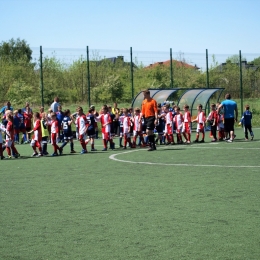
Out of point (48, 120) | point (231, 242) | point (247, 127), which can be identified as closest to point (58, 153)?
point (48, 120)

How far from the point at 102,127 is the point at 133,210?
14.0m

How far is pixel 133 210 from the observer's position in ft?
32.8

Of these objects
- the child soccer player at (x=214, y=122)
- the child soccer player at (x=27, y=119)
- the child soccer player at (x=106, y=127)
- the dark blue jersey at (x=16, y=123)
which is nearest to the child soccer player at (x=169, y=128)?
the child soccer player at (x=214, y=122)

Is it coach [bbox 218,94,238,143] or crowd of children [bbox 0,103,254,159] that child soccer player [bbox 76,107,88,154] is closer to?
crowd of children [bbox 0,103,254,159]

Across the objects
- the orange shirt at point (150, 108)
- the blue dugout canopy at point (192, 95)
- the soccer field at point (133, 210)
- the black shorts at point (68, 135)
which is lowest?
the soccer field at point (133, 210)

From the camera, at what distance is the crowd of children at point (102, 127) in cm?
2178

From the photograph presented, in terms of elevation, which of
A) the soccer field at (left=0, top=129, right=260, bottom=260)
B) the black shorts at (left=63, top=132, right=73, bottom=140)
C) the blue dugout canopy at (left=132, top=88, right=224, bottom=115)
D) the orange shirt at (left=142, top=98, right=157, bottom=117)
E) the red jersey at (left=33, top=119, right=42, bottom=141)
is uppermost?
the blue dugout canopy at (left=132, top=88, right=224, bottom=115)

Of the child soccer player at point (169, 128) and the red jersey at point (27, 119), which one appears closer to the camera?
the child soccer player at point (169, 128)

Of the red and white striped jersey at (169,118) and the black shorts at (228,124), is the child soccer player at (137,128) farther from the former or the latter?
the black shorts at (228,124)

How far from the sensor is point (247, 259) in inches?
269

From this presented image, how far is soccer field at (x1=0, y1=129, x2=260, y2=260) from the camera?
753 centimetres

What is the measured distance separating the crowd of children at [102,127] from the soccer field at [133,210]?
12.9 ft

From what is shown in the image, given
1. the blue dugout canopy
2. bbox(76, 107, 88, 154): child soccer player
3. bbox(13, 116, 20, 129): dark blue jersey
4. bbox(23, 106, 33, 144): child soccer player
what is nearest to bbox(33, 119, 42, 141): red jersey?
bbox(76, 107, 88, 154): child soccer player

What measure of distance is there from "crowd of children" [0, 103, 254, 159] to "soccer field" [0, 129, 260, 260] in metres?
3.94
